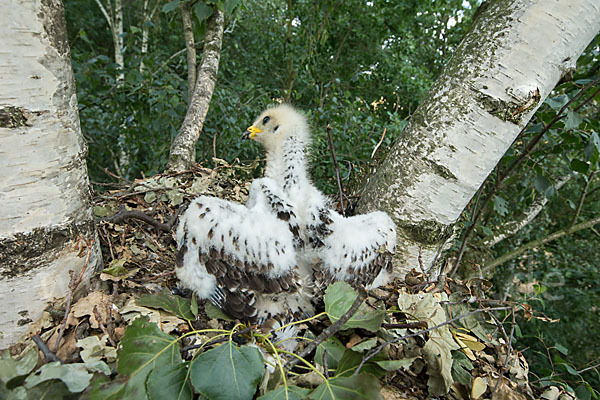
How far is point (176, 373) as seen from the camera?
3.11 feet

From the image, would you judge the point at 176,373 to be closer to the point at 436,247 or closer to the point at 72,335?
the point at 72,335

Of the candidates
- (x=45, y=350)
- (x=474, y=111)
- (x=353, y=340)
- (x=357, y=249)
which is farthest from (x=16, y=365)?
(x=474, y=111)

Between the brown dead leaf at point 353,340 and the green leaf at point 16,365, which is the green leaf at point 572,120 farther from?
the green leaf at point 16,365

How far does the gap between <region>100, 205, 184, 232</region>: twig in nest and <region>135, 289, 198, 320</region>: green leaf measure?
0.44 metres

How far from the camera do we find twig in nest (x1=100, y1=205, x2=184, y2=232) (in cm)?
158

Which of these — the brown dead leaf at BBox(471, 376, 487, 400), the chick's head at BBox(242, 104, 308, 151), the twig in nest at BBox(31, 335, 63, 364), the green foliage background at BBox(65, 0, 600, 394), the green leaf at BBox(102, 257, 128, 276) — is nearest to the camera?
the twig in nest at BBox(31, 335, 63, 364)

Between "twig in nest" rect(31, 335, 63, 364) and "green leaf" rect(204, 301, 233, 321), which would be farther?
"green leaf" rect(204, 301, 233, 321)

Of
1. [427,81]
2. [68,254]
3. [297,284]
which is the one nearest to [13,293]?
[68,254]

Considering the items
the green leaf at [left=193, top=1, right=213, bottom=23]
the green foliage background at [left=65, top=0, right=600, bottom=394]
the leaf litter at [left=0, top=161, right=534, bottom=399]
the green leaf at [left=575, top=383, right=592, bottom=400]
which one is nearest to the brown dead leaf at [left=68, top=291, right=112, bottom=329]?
the leaf litter at [left=0, top=161, right=534, bottom=399]

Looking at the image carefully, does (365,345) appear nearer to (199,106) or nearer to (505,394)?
(505,394)

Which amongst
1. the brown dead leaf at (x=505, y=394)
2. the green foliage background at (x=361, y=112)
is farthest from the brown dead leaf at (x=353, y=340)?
the green foliage background at (x=361, y=112)

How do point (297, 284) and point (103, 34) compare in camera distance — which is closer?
point (297, 284)

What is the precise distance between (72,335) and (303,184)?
1134mm

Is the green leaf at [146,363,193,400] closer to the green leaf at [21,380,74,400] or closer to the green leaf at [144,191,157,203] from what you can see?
the green leaf at [21,380,74,400]
